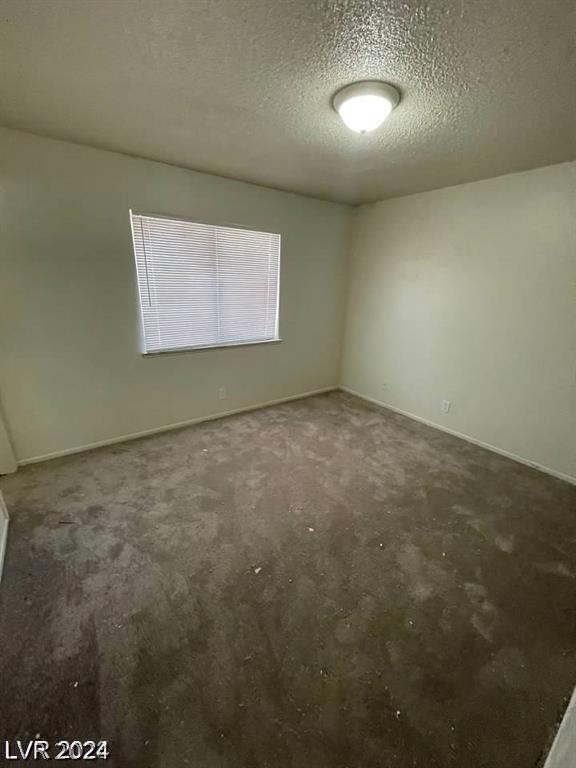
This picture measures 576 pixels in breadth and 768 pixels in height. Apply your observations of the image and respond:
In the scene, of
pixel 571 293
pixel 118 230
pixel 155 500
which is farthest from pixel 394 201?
pixel 155 500

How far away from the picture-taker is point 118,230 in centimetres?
260

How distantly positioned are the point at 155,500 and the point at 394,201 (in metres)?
3.76

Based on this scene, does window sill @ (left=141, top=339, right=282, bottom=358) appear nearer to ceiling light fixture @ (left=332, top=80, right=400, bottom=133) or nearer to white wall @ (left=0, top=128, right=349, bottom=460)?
white wall @ (left=0, top=128, right=349, bottom=460)

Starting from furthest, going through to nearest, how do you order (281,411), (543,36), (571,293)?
(281,411), (571,293), (543,36)

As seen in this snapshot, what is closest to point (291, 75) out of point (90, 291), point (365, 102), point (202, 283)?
point (365, 102)

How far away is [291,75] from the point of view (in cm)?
144

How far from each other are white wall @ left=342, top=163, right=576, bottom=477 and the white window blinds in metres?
1.37

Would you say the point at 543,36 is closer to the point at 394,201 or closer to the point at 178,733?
the point at 394,201

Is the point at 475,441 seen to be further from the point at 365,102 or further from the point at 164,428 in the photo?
the point at 164,428

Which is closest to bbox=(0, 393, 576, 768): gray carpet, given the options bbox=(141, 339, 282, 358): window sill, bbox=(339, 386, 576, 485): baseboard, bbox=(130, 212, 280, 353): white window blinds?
bbox=(339, 386, 576, 485): baseboard

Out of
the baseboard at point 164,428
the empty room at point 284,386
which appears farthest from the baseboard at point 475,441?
the baseboard at point 164,428

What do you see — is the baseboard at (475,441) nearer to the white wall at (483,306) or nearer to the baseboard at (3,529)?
the white wall at (483,306)

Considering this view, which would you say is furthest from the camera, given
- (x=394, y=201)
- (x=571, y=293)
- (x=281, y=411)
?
(x=281, y=411)

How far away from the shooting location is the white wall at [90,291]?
7.48 feet
